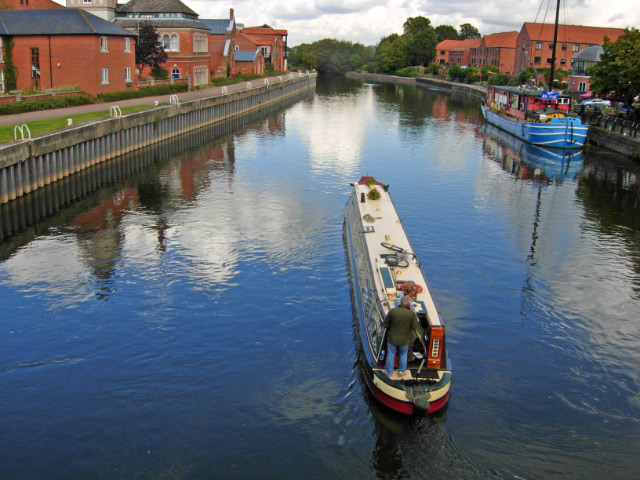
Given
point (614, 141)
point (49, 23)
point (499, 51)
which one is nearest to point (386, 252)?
point (614, 141)

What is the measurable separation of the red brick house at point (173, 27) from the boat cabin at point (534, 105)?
44072mm

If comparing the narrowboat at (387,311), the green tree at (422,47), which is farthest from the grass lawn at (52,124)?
the green tree at (422,47)

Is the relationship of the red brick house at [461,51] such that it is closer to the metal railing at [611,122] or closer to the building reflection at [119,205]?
the metal railing at [611,122]

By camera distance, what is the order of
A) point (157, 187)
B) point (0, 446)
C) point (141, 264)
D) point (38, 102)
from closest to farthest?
point (0, 446), point (141, 264), point (157, 187), point (38, 102)

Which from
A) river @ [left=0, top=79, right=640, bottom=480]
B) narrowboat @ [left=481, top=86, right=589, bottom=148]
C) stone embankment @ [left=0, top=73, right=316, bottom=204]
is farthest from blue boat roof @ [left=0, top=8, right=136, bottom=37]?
narrowboat @ [left=481, top=86, right=589, bottom=148]

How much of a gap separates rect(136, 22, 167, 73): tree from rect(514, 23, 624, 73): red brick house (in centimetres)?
9178

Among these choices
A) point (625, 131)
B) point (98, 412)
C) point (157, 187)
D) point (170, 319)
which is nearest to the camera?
point (98, 412)

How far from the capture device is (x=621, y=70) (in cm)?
5834

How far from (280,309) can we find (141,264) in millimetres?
7444

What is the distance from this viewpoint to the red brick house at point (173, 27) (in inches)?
3489

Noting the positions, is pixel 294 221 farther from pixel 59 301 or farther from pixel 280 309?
pixel 59 301

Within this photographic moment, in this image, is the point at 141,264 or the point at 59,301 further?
the point at 141,264

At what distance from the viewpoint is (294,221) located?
32969 millimetres

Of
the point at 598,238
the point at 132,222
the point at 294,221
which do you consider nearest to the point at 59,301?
the point at 132,222
